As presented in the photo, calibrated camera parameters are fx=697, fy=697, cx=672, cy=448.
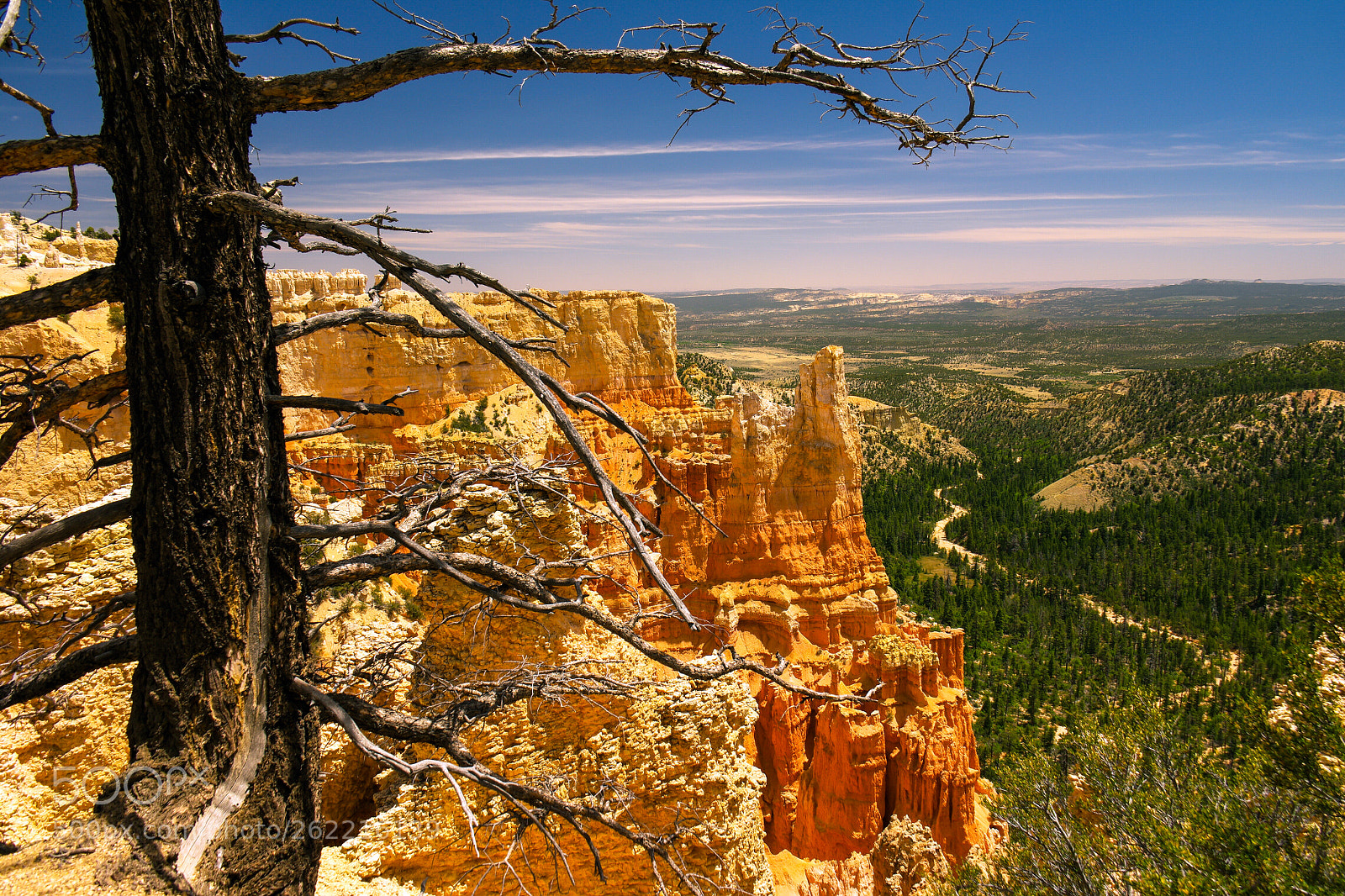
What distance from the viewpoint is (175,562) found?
2.43m

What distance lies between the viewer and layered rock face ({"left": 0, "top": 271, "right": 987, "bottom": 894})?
5637mm

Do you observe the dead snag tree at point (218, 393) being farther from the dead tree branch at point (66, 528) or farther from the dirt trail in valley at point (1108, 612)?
the dirt trail in valley at point (1108, 612)

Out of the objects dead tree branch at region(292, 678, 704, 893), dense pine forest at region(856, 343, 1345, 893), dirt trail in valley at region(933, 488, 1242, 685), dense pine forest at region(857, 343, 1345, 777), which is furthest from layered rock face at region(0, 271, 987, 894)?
dirt trail in valley at region(933, 488, 1242, 685)

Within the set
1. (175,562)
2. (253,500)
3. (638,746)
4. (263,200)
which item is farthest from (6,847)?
(638,746)

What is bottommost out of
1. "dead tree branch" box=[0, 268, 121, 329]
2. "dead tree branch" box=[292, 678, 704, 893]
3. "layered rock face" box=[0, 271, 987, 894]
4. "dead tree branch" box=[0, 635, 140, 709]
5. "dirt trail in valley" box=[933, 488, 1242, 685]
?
"dirt trail in valley" box=[933, 488, 1242, 685]

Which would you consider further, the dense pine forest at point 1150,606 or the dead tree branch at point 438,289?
the dense pine forest at point 1150,606

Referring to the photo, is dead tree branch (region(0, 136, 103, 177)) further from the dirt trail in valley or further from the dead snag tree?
the dirt trail in valley

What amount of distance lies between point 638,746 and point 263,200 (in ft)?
16.0

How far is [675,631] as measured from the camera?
17.6 m

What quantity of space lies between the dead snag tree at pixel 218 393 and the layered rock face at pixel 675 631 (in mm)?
489

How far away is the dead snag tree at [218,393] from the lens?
2.31 metres

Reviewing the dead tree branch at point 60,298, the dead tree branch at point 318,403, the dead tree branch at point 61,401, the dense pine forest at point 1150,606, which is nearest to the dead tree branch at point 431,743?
the dead tree branch at point 318,403

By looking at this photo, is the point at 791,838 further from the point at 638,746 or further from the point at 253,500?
the point at 253,500

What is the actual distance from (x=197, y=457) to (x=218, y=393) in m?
0.23
